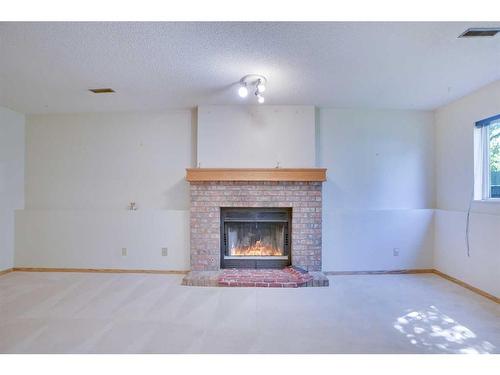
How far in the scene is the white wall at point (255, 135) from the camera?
371 centimetres

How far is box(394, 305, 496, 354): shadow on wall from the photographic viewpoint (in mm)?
1908

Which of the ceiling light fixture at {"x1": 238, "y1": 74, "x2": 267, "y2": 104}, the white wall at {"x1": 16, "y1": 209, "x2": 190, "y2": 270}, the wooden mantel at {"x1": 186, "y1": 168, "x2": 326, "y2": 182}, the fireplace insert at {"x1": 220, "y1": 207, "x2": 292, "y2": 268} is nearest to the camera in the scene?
the ceiling light fixture at {"x1": 238, "y1": 74, "x2": 267, "y2": 104}

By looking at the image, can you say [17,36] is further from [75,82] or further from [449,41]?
[449,41]

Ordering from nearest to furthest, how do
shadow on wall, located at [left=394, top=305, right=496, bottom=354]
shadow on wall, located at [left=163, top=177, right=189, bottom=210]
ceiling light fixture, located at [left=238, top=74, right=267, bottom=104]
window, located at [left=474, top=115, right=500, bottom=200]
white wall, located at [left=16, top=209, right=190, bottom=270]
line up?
shadow on wall, located at [left=394, top=305, right=496, bottom=354]
ceiling light fixture, located at [left=238, top=74, right=267, bottom=104]
window, located at [left=474, top=115, right=500, bottom=200]
white wall, located at [left=16, top=209, right=190, bottom=270]
shadow on wall, located at [left=163, top=177, right=189, bottom=210]

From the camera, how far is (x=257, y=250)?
12.4 feet

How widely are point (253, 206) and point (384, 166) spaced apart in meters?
2.02

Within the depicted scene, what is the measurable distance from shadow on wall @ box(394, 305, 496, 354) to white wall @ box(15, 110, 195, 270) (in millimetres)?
2710

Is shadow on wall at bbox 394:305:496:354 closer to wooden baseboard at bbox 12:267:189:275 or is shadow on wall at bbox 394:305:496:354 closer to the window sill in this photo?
the window sill

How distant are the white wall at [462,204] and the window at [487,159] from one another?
0.21 feet

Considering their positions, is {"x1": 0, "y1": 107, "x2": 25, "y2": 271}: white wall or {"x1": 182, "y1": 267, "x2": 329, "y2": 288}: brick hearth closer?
{"x1": 182, "y1": 267, "x2": 329, "y2": 288}: brick hearth

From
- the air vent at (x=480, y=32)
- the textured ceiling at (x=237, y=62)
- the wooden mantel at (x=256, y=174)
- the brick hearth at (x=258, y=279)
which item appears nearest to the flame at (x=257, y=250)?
the brick hearth at (x=258, y=279)

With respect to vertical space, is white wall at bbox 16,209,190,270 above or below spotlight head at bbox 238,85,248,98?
below

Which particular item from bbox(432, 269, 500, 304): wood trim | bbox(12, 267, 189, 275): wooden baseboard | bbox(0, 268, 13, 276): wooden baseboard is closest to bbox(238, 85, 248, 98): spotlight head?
bbox(12, 267, 189, 275): wooden baseboard

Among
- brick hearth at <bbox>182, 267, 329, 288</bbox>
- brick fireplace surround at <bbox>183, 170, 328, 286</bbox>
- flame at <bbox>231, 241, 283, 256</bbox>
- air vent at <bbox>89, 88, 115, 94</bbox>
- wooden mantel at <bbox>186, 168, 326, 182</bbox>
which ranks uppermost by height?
air vent at <bbox>89, 88, 115, 94</bbox>
